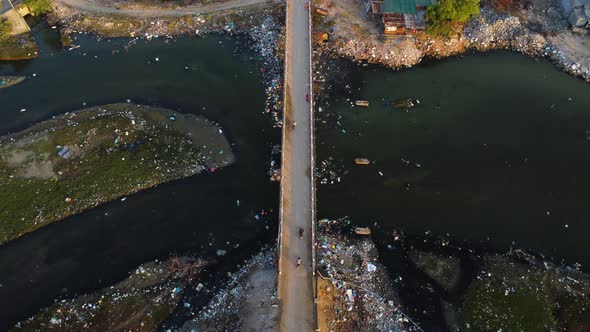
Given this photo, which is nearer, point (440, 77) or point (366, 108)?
point (366, 108)

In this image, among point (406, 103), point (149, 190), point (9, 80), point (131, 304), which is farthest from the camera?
point (9, 80)

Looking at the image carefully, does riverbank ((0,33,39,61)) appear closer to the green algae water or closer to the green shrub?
the green shrub

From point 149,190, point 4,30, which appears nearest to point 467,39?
point 149,190

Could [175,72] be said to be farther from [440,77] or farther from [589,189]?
[589,189]

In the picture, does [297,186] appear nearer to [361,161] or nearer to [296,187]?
[296,187]

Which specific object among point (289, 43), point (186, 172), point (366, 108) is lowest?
point (186, 172)

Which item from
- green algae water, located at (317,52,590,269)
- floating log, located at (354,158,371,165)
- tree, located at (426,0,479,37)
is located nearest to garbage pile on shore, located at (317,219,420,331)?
green algae water, located at (317,52,590,269)

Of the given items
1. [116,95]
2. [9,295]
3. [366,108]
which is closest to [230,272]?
[9,295]
